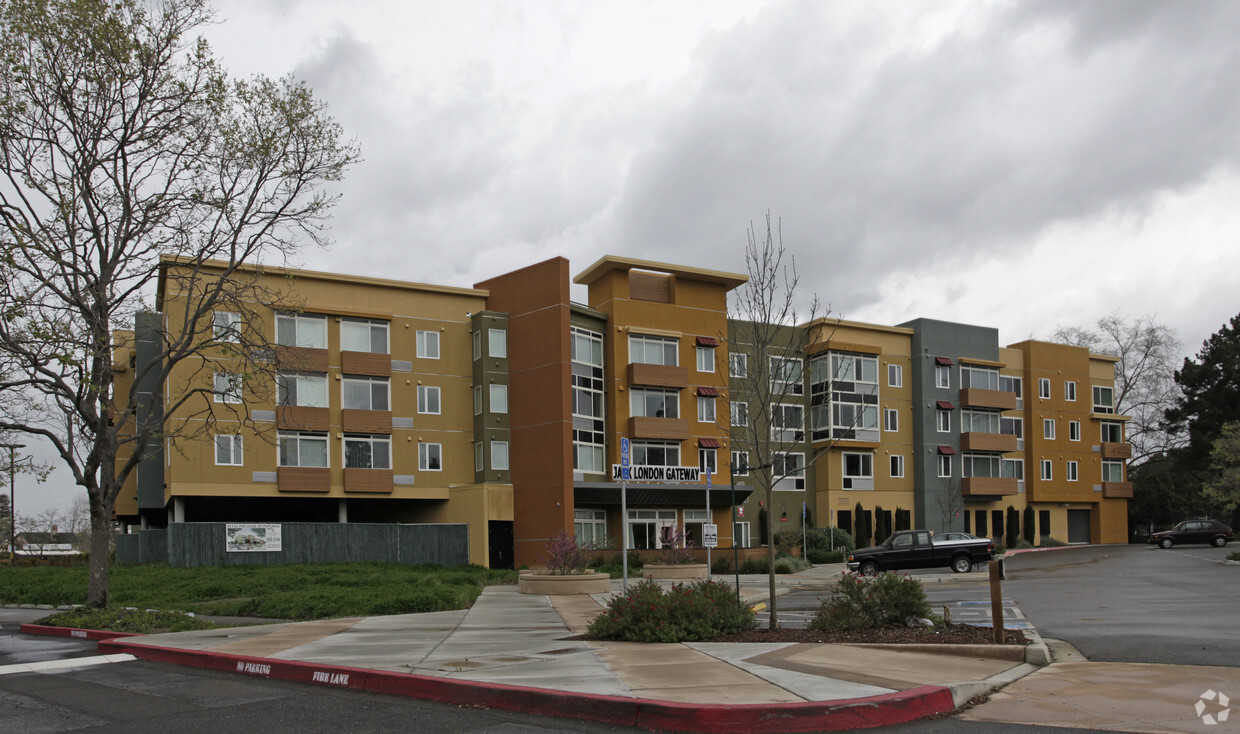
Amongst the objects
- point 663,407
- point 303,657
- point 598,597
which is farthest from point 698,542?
point 303,657

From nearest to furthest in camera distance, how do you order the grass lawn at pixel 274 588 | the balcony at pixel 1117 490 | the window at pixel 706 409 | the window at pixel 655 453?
the grass lawn at pixel 274 588 < the window at pixel 655 453 < the window at pixel 706 409 < the balcony at pixel 1117 490

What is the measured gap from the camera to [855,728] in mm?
7859

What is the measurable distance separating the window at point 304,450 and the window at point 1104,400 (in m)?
54.3

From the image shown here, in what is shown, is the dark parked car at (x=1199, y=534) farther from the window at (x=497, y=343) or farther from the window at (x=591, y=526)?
the window at (x=497, y=343)

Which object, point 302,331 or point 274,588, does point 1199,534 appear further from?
point 274,588

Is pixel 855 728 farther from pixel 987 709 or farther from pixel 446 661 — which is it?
pixel 446 661

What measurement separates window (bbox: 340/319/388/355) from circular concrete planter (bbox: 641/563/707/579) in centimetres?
1795

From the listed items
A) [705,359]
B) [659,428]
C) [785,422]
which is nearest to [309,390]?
[659,428]

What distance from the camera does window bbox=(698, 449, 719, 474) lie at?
5016 centimetres

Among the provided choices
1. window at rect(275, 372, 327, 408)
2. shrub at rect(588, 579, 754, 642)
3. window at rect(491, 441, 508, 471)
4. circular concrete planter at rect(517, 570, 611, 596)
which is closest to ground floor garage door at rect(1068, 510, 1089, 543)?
window at rect(491, 441, 508, 471)

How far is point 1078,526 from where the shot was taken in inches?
2675

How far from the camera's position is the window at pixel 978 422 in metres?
61.2

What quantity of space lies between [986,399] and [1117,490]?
15.5 meters

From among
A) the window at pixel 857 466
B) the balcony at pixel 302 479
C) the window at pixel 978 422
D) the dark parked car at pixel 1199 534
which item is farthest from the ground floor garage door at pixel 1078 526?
the balcony at pixel 302 479
